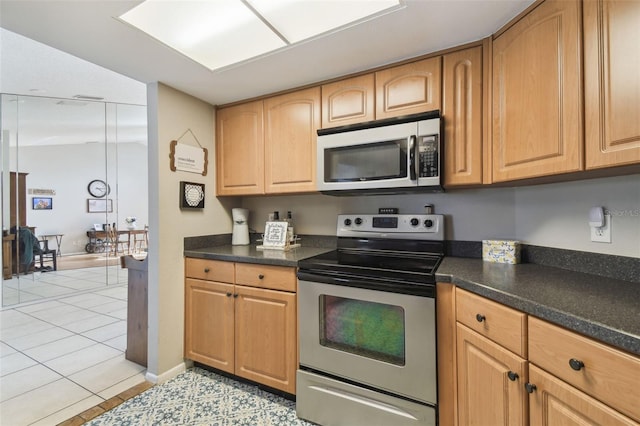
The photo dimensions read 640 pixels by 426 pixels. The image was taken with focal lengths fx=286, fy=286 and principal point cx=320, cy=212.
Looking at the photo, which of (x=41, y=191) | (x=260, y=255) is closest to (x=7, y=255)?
(x=41, y=191)

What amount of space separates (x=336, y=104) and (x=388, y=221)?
87 cm

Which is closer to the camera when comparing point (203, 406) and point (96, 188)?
point (203, 406)

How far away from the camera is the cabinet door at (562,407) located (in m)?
0.73

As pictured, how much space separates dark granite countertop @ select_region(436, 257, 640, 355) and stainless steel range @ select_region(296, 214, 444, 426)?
0.72ft

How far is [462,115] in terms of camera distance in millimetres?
1558

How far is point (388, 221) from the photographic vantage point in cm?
197

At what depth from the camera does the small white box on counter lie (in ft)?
5.05

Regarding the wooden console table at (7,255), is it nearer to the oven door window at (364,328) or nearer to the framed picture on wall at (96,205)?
the framed picture on wall at (96,205)

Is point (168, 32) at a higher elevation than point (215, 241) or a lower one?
higher

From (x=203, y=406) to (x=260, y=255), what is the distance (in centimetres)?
95

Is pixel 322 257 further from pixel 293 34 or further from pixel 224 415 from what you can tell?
pixel 293 34

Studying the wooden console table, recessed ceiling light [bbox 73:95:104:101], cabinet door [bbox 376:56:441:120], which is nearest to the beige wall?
cabinet door [bbox 376:56:441:120]

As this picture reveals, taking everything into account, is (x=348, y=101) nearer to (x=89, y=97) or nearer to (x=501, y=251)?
(x=501, y=251)

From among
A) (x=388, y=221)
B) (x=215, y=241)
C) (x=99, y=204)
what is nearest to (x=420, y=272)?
(x=388, y=221)
